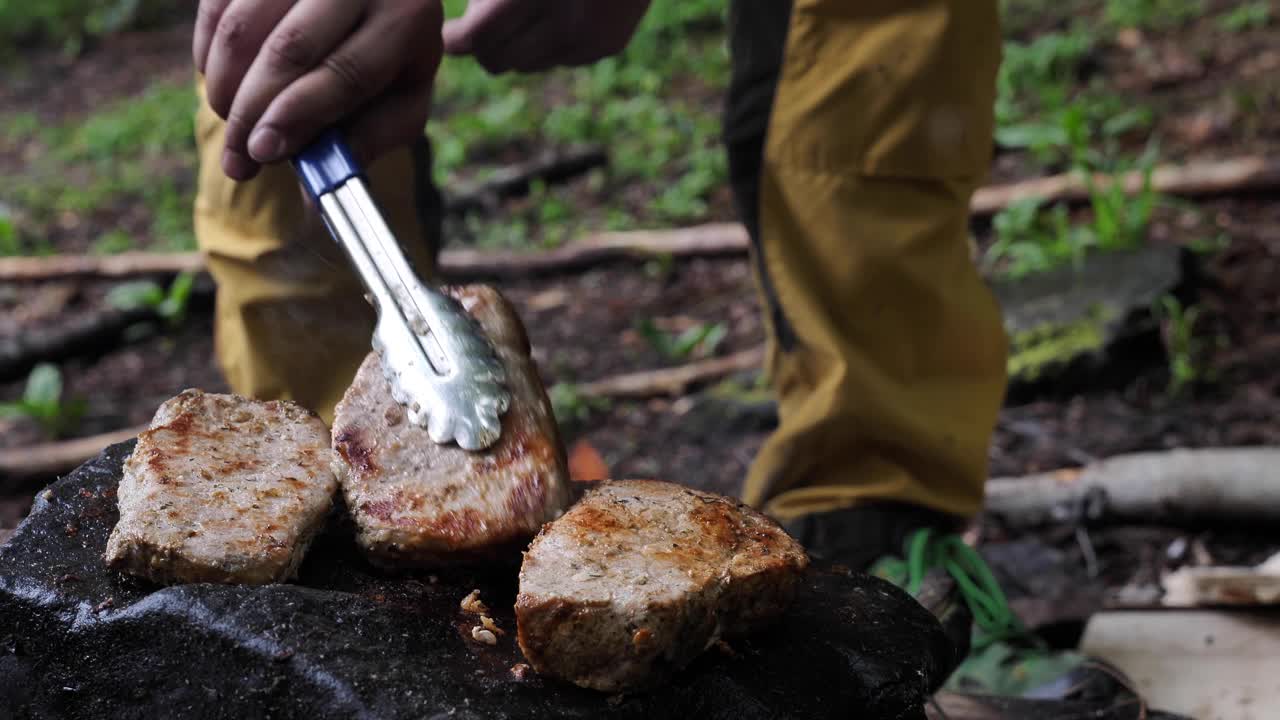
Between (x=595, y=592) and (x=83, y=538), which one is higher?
(x=83, y=538)

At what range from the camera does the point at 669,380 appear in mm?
4996

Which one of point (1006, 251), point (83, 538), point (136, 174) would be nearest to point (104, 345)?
point (136, 174)

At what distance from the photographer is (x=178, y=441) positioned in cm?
175

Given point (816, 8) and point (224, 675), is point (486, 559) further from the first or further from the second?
point (816, 8)

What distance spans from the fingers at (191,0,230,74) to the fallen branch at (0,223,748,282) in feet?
13.0

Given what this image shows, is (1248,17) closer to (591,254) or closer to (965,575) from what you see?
(591,254)

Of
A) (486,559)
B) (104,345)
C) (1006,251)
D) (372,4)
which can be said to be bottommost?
(1006,251)

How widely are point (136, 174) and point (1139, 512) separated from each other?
7325 mm

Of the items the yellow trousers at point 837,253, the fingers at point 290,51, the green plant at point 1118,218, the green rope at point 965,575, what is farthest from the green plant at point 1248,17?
the fingers at point 290,51

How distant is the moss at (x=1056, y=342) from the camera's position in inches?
176

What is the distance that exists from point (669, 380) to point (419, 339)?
10.5ft

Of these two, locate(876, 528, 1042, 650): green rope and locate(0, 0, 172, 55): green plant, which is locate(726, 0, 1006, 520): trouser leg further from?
locate(0, 0, 172, 55): green plant

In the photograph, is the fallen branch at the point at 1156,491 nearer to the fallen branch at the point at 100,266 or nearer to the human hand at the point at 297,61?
the human hand at the point at 297,61

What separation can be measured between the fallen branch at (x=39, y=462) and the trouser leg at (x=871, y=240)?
256 centimetres
